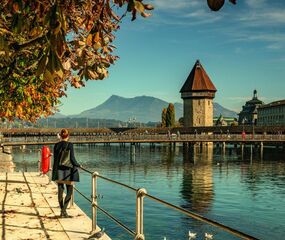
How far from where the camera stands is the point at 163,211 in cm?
2664

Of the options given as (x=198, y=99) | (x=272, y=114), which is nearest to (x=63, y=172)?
(x=198, y=99)

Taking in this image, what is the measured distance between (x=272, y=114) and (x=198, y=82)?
4826 cm

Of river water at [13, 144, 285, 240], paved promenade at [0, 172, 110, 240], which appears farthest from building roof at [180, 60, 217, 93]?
paved promenade at [0, 172, 110, 240]

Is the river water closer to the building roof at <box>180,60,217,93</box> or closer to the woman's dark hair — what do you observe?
the woman's dark hair

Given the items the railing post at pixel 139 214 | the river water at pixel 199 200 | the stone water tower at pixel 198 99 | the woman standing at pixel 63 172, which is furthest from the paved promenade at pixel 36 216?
the stone water tower at pixel 198 99

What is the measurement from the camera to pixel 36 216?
9312mm

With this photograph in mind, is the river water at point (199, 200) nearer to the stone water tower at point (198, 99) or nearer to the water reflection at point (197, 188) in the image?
the water reflection at point (197, 188)

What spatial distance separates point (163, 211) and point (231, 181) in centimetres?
1853

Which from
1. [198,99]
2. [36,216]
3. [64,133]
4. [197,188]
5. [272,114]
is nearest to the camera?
[64,133]

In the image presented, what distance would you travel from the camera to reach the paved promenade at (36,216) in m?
7.75

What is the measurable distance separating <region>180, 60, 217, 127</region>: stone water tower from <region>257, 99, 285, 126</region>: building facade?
35.6 metres

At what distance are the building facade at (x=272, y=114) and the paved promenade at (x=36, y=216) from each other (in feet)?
451

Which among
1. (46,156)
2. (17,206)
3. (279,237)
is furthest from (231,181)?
(17,206)

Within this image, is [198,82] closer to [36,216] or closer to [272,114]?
[272,114]
